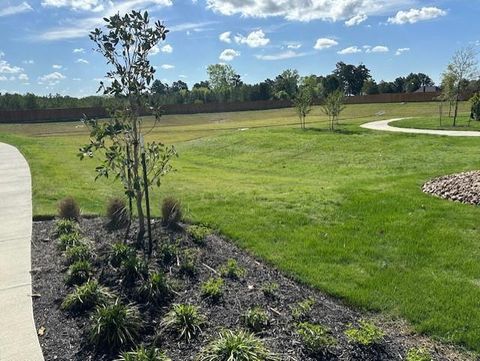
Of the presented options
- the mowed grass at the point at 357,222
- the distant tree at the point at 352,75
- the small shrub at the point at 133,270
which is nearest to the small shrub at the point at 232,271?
the mowed grass at the point at 357,222

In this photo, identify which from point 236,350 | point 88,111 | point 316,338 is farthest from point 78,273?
point 88,111

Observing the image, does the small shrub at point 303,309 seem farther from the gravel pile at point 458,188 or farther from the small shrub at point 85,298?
the gravel pile at point 458,188

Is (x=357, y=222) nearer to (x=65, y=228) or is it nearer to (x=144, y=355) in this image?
(x=65, y=228)

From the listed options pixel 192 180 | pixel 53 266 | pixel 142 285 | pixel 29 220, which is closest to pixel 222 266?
pixel 142 285

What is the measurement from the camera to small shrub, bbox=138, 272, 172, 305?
408 cm

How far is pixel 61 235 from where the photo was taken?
19.4ft

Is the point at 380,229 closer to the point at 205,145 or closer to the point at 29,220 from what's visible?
the point at 29,220

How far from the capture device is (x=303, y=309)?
3.92 metres

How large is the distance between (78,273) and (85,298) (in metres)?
0.67

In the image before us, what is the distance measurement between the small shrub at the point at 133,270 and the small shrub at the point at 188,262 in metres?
0.40

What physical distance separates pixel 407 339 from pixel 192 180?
335 inches

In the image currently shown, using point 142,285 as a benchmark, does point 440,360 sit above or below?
below

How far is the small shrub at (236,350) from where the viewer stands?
9.78 feet

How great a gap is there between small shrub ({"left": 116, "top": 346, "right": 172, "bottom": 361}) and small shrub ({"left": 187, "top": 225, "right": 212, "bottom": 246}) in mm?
2611
